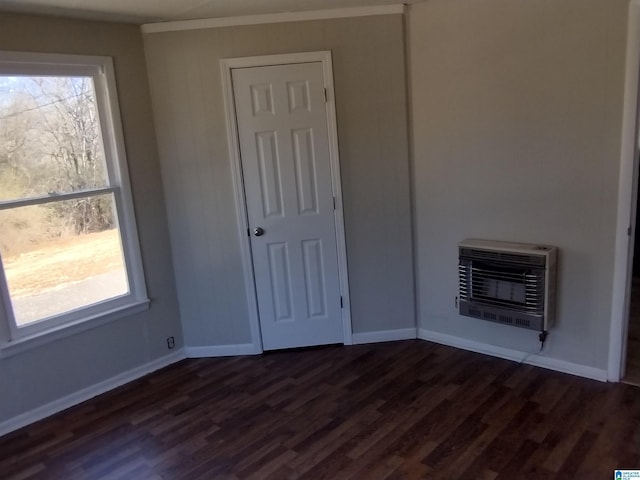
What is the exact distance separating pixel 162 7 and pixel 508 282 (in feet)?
8.72

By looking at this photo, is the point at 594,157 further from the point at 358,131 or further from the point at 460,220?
the point at 358,131

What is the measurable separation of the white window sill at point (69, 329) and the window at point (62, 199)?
12 millimetres

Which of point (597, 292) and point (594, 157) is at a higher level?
point (594, 157)

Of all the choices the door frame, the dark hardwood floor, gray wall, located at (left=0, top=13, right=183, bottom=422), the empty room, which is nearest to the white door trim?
the empty room

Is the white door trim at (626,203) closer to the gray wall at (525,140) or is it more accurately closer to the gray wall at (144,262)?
the gray wall at (525,140)

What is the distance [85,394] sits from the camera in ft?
10.9

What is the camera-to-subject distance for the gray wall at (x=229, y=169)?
3393 mm

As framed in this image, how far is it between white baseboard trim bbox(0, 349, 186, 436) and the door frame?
0.68m

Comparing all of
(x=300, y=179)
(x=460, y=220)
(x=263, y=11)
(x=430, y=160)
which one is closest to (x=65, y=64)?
(x=263, y=11)

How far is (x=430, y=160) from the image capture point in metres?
3.55

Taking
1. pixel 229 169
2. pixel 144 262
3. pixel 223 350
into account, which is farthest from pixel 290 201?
pixel 223 350

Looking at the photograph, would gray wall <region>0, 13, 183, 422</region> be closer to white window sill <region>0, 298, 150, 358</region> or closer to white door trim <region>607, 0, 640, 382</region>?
white window sill <region>0, 298, 150, 358</region>

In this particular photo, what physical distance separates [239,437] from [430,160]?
7.15ft

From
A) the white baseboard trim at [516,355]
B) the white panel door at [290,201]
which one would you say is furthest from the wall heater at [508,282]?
the white panel door at [290,201]
